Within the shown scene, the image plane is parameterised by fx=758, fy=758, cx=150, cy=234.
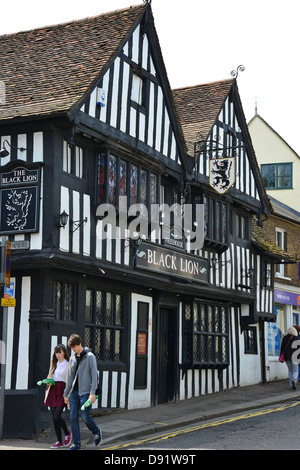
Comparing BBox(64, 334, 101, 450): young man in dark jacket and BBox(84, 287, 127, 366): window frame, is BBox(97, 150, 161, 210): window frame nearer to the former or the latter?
BBox(84, 287, 127, 366): window frame

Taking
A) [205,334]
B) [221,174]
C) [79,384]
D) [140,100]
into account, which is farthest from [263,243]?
[79,384]

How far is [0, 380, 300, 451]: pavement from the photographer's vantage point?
40.2 feet

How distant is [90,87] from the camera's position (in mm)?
14453

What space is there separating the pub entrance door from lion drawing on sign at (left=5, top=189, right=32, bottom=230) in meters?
5.11

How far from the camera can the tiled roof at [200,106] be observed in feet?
65.3

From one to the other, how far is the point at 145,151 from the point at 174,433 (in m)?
6.27

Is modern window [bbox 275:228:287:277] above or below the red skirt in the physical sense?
above

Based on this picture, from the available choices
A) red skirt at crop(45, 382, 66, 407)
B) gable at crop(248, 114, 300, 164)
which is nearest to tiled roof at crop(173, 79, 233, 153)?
red skirt at crop(45, 382, 66, 407)

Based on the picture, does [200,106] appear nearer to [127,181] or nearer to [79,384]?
[127,181]

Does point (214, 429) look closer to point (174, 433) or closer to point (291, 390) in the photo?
point (174, 433)

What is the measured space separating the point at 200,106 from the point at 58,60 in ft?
20.4

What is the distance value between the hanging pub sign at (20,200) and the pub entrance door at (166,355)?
16.7 ft

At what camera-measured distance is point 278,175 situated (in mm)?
31469
